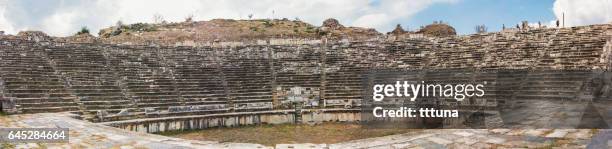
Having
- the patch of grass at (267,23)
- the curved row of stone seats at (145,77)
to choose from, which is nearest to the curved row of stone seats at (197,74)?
the curved row of stone seats at (145,77)

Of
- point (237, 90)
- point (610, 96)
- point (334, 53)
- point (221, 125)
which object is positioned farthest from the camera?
point (334, 53)

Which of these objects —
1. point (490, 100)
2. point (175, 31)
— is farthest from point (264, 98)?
point (175, 31)

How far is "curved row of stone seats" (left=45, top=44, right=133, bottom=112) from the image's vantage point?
16.7 m

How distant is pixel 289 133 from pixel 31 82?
30.9 ft

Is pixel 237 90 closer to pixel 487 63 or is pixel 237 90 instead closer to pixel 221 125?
pixel 221 125

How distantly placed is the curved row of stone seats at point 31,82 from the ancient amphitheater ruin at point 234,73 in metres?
0.03

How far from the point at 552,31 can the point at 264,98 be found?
12.6 meters

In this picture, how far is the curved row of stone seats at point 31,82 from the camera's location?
50.3 ft

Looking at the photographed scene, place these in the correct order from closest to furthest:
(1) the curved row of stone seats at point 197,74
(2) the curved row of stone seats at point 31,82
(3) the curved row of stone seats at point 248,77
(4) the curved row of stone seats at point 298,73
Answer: (2) the curved row of stone seats at point 31,82, (3) the curved row of stone seats at point 248,77, (1) the curved row of stone seats at point 197,74, (4) the curved row of stone seats at point 298,73

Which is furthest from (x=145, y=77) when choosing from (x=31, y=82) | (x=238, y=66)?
(x=238, y=66)

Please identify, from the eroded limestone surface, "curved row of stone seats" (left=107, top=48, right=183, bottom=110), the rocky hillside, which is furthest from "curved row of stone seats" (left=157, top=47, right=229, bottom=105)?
the rocky hillside

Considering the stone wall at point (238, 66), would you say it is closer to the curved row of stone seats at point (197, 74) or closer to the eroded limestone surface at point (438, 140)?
the curved row of stone seats at point (197, 74)

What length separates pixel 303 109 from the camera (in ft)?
59.5

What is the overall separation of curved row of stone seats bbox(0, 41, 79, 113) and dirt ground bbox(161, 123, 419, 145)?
3.93 m
